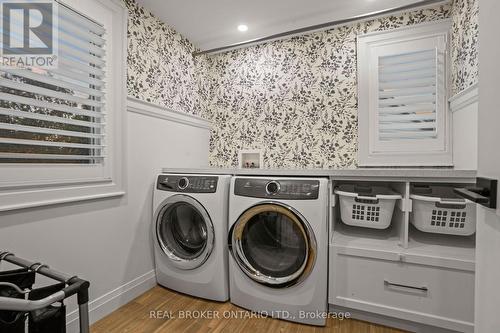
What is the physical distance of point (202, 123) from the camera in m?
2.67

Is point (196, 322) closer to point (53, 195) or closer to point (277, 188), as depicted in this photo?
point (277, 188)

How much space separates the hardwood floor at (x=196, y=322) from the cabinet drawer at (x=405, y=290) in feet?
0.48

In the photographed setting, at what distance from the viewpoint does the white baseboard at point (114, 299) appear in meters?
1.42

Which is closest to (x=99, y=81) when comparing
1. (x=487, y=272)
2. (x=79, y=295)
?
(x=79, y=295)

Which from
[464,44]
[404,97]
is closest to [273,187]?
[404,97]

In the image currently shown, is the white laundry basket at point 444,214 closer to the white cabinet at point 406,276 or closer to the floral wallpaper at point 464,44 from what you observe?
the white cabinet at point 406,276

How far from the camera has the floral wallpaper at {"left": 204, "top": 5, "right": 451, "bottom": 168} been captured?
7.31ft

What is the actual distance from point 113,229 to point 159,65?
1.46 metres

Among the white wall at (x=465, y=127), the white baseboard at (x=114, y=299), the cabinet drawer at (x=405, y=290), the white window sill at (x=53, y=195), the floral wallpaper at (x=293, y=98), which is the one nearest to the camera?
the white window sill at (x=53, y=195)

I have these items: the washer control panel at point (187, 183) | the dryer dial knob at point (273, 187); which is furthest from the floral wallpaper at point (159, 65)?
the dryer dial knob at point (273, 187)

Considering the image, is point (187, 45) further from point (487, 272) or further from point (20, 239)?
point (487, 272)

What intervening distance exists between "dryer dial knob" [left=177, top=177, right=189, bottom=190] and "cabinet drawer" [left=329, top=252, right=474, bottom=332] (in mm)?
1163

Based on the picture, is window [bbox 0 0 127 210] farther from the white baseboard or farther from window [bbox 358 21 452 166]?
window [bbox 358 21 452 166]

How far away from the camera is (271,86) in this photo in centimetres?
252
